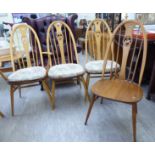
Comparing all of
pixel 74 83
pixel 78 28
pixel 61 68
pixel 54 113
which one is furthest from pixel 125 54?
pixel 78 28

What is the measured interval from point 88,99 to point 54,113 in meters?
0.47

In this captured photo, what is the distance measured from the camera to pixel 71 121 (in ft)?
5.48

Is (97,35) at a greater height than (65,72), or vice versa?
(97,35)

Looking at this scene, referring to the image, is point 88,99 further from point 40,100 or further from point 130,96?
point 130,96

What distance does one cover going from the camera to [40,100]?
84.0 inches

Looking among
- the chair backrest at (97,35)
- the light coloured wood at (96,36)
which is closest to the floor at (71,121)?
the light coloured wood at (96,36)

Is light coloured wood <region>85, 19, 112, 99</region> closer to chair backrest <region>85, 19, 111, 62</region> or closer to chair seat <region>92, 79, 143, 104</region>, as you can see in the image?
chair backrest <region>85, 19, 111, 62</region>

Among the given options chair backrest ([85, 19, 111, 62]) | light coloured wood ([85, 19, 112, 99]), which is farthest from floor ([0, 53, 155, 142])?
chair backrest ([85, 19, 111, 62])

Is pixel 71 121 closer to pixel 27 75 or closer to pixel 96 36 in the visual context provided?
pixel 27 75

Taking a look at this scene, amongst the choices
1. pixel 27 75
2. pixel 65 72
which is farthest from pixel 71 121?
pixel 27 75

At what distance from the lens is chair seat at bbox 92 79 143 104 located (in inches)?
49.6

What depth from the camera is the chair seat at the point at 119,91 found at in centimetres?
126

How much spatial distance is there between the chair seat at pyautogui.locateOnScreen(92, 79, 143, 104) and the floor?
16.1 inches

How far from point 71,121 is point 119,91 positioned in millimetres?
627
